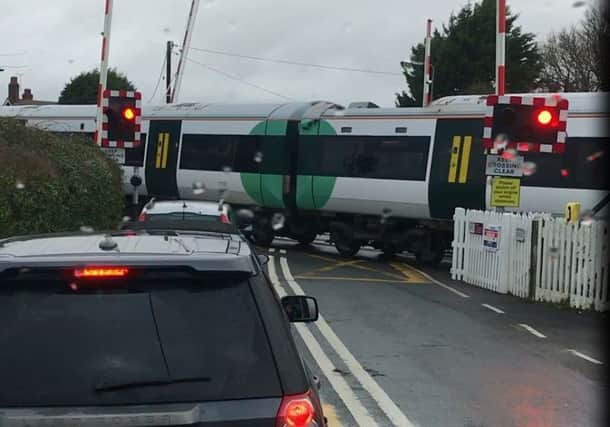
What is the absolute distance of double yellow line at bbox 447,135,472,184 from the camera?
62.3ft

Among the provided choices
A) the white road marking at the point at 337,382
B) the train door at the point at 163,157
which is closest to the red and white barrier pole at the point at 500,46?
the white road marking at the point at 337,382

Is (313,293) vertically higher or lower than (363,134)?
lower

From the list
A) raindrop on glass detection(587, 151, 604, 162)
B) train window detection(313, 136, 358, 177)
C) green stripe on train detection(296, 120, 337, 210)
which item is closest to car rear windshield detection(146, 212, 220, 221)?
raindrop on glass detection(587, 151, 604, 162)

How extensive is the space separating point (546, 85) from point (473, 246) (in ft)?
104

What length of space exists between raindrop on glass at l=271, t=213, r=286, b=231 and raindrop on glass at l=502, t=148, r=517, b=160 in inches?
351

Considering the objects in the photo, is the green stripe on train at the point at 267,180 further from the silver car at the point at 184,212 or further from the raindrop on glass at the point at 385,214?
the silver car at the point at 184,212

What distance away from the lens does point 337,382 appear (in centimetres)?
820

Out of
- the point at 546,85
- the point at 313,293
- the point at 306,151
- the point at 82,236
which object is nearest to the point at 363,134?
the point at 306,151

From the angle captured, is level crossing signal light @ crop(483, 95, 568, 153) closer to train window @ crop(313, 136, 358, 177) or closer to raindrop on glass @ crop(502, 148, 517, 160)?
raindrop on glass @ crop(502, 148, 517, 160)

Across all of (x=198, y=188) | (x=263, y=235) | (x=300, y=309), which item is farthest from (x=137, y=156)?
(x=300, y=309)

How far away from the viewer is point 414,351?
9883mm

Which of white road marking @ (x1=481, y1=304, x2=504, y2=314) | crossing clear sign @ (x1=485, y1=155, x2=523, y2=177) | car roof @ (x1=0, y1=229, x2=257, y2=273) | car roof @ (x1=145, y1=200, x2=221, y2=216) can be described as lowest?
white road marking @ (x1=481, y1=304, x2=504, y2=314)

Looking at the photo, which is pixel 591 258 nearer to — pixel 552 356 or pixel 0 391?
pixel 552 356

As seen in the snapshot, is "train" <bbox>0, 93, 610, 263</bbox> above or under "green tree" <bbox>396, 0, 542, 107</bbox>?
under
